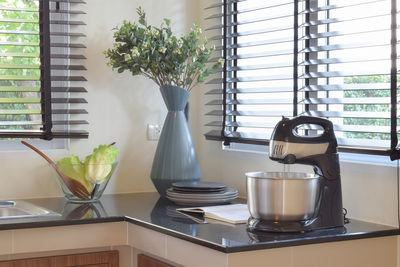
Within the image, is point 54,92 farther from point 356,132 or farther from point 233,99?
point 356,132

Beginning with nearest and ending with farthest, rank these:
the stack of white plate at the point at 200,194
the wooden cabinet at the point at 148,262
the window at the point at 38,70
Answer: the wooden cabinet at the point at 148,262
the stack of white plate at the point at 200,194
the window at the point at 38,70

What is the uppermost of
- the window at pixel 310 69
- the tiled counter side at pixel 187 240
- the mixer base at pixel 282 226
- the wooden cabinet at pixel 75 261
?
the window at pixel 310 69

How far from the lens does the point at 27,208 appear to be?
242 centimetres

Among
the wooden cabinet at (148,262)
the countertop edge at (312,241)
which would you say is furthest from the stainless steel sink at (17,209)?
the countertop edge at (312,241)

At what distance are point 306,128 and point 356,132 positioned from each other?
218 mm

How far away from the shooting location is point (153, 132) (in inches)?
114

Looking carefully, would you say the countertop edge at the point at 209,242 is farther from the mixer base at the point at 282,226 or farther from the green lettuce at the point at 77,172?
the green lettuce at the point at 77,172

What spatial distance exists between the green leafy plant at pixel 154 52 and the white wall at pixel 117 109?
153 millimetres

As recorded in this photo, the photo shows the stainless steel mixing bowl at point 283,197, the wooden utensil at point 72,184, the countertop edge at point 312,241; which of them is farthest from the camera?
the wooden utensil at point 72,184

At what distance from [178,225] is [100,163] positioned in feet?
2.27

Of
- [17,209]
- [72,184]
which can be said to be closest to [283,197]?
[72,184]

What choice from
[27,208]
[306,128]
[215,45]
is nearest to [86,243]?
[27,208]

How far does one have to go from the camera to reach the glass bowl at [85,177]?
8.21 ft

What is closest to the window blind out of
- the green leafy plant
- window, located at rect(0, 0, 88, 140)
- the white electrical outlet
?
the green leafy plant
